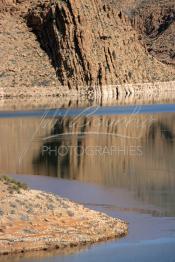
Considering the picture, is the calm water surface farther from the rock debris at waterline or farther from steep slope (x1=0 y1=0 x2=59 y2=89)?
steep slope (x1=0 y1=0 x2=59 y2=89)

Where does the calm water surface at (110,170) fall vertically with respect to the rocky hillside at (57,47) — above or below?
below

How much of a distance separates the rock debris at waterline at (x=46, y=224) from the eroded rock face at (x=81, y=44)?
126 m

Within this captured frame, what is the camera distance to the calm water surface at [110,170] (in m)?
21.7

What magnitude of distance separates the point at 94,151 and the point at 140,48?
436 ft

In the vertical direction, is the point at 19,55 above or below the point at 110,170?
above

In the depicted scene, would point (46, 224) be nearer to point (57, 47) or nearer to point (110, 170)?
Result: point (110, 170)

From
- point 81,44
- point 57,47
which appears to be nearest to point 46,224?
point 57,47

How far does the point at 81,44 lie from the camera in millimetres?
152750

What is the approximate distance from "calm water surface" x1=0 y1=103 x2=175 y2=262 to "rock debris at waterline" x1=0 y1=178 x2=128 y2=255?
44 centimetres

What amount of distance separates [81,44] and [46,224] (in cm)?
13164

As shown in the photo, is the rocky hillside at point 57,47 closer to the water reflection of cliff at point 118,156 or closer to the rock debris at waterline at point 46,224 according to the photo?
the water reflection of cliff at point 118,156

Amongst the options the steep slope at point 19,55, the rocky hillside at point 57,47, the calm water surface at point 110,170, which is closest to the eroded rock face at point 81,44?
the rocky hillside at point 57,47

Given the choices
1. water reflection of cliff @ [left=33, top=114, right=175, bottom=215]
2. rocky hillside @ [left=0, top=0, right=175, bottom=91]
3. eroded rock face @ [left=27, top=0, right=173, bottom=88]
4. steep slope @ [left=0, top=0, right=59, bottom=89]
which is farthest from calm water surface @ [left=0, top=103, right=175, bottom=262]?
eroded rock face @ [left=27, top=0, right=173, bottom=88]

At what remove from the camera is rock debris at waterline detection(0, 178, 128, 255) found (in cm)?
2141
